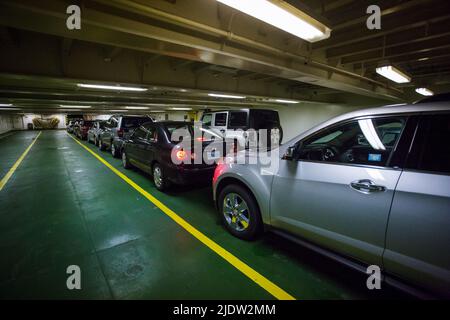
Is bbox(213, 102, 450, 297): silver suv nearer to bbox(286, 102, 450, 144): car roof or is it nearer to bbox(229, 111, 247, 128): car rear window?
bbox(286, 102, 450, 144): car roof

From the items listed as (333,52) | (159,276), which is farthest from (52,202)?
(333,52)

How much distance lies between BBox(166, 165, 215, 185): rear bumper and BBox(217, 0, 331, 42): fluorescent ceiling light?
2569 millimetres

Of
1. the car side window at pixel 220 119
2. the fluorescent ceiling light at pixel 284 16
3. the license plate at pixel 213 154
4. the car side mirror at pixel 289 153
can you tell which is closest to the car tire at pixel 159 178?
the license plate at pixel 213 154

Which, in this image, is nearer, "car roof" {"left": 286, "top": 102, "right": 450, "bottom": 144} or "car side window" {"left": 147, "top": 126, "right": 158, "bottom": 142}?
"car roof" {"left": 286, "top": 102, "right": 450, "bottom": 144}

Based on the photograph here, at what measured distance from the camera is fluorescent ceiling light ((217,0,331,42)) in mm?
1885

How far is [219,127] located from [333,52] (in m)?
4.48

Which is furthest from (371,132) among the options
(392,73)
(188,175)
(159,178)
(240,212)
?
(392,73)

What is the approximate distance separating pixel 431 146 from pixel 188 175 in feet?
10.5

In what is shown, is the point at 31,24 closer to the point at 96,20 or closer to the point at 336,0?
the point at 96,20

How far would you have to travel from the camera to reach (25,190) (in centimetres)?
449

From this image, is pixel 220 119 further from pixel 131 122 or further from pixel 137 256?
pixel 137 256

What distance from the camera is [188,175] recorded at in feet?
12.5

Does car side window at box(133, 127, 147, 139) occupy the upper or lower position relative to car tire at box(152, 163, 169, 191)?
upper

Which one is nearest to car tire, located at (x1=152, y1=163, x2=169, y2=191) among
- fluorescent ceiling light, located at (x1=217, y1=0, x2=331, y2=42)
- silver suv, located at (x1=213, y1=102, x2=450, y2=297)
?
silver suv, located at (x1=213, y1=102, x2=450, y2=297)
